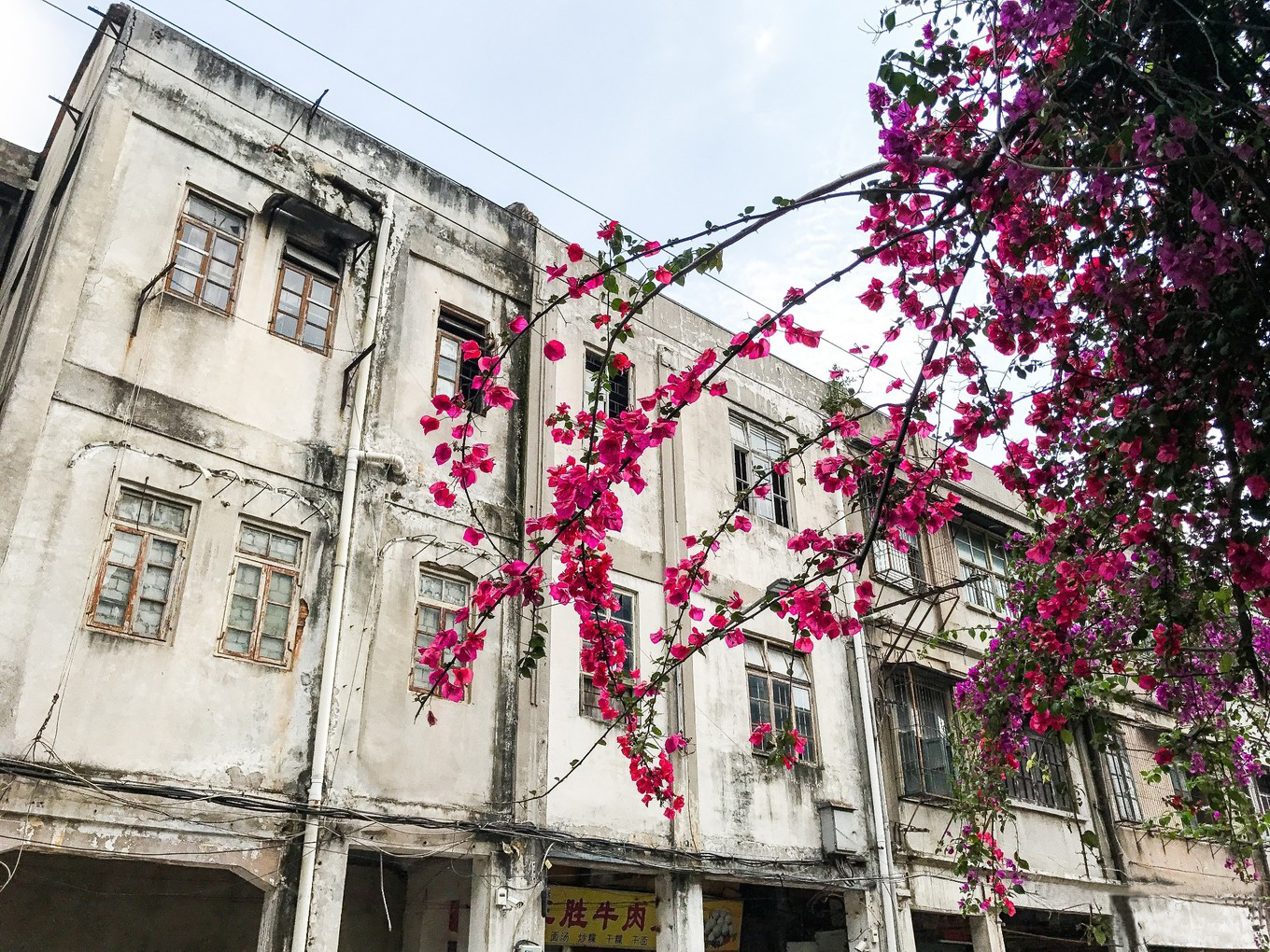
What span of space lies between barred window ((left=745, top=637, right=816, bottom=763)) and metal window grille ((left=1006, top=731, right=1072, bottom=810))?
345 centimetres

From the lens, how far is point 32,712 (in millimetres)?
7383

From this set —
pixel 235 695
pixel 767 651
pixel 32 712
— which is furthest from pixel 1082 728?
pixel 32 712

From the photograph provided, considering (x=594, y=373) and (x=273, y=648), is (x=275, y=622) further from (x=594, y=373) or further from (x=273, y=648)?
(x=594, y=373)

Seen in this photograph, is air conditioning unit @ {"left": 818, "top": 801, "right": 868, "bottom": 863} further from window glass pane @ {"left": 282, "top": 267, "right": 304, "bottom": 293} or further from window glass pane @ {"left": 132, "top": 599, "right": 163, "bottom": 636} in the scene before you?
window glass pane @ {"left": 282, "top": 267, "right": 304, "bottom": 293}

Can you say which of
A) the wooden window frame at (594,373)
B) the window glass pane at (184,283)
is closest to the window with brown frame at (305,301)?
the window glass pane at (184,283)

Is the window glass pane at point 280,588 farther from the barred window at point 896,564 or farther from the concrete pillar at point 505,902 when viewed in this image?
the barred window at point 896,564

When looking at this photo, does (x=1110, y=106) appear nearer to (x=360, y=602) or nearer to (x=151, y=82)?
(x=360, y=602)

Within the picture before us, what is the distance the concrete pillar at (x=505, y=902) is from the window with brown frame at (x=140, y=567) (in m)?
3.71

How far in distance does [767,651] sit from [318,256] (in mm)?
7438

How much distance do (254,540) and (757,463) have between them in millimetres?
7488

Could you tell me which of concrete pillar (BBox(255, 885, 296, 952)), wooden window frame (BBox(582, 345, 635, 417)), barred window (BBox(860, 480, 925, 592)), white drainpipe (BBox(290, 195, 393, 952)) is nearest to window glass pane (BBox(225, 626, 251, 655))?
white drainpipe (BBox(290, 195, 393, 952))

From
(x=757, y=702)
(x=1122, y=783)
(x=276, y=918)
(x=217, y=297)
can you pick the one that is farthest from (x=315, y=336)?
(x=1122, y=783)

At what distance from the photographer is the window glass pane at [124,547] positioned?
8242 millimetres

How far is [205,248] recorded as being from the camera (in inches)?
383
